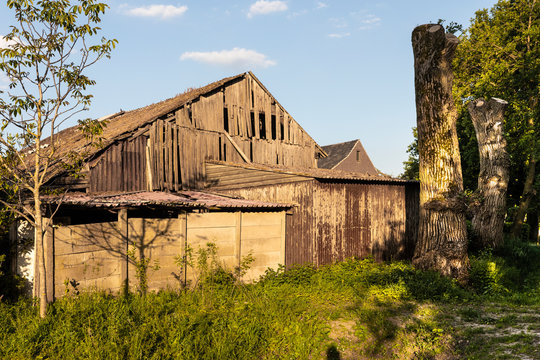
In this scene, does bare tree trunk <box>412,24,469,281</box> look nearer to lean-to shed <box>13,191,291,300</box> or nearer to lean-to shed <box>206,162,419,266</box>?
lean-to shed <box>206,162,419,266</box>

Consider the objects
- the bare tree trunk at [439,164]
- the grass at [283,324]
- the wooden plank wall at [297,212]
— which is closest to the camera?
the grass at [283,324]

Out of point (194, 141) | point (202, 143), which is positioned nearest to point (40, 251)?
point (194, 141)

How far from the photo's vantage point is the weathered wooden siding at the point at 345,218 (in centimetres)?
1195

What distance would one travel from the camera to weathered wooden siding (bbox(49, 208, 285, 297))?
7.68 m

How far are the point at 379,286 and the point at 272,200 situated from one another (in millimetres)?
4173

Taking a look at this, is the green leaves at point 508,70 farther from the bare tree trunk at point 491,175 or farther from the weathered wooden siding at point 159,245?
the weathered wooden siding at point 159,245

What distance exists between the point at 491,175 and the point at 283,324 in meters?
10.9

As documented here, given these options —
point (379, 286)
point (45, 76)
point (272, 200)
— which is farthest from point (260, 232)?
point (45, 76)

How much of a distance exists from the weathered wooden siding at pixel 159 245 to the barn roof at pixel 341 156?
25.3 meters

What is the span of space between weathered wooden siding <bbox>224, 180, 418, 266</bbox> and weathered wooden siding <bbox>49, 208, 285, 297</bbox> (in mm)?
889

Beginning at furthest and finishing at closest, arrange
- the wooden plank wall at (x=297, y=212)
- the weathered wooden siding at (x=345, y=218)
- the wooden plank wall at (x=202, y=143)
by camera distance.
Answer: the wooden plank wall at (x=202, y=143) < the weathered wooden siding at (x=345, y=218) < the wooden plank wall at (x=297, y=212)

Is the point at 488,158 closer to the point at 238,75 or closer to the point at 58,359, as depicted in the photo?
the point at 238,75

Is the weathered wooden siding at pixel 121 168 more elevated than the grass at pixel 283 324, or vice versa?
the weathered wooden siding at pixel 121 168

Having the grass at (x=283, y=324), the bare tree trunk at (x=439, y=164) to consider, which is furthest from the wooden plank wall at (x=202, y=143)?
the bare tree trunk at (x=439, y=164)
